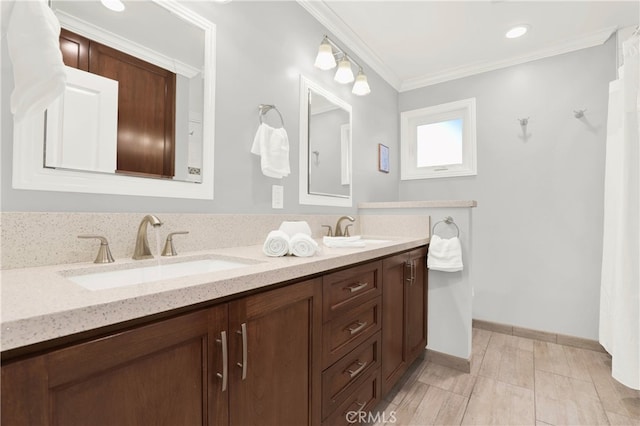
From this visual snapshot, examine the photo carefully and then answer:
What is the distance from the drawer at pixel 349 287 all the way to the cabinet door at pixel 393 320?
0.32 feet

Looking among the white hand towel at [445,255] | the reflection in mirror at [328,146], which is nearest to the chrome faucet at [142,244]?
the reflection in mirror at [328,146]

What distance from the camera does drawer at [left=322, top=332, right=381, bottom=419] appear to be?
1.12m

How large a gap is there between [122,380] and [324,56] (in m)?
1.91

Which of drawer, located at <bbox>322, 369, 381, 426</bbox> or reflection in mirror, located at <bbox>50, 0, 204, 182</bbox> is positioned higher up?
reflection in mirror, located at <bbox>50, 0, 204, 182</bbox>

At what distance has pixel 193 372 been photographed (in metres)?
0.68

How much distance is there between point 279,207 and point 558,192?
235 centimetres

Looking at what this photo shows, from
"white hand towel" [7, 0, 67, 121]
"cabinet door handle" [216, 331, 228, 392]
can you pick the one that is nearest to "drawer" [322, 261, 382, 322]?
"cabinet door handle" [216, 331, 228, 392]

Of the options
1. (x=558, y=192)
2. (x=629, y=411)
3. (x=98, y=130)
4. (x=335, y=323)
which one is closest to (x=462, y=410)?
(x=629, y=411)

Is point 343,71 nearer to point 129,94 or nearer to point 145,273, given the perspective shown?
point 129,94

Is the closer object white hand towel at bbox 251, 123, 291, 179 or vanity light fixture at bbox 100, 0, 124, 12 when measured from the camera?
→ vanity light fixture at bbox 100, 0, 124, 12

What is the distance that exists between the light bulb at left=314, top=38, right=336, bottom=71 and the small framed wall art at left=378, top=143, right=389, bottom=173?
3.76 ft

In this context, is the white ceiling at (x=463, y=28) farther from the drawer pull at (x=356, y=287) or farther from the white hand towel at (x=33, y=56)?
the drawer pull at (x=356, y=287)

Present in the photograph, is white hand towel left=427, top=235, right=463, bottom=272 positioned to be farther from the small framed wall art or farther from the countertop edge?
the small framed wall art

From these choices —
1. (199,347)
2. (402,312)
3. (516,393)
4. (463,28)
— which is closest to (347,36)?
(463,28)
